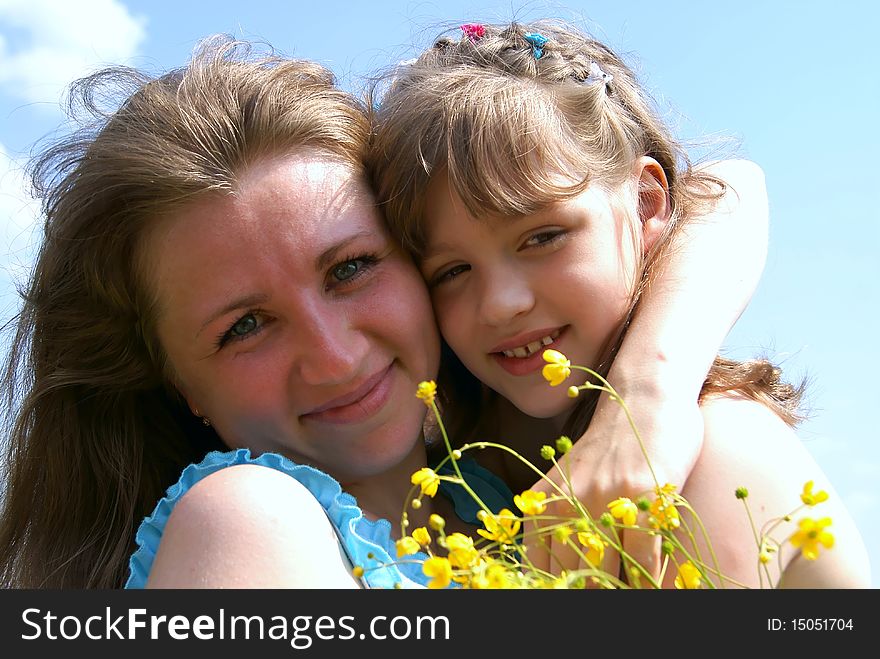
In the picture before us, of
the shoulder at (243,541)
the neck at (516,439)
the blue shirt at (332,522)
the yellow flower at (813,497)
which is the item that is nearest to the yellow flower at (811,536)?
the yellow flower at (813,497)

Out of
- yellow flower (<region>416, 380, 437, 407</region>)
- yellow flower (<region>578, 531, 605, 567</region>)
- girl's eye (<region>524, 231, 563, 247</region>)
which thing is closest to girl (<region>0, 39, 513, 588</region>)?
girl's eye (<region>524, 231, 563, 247</region>)

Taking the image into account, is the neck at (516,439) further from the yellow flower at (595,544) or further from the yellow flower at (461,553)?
the yellow flower at (461,553)

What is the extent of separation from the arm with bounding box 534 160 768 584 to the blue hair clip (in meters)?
0.73

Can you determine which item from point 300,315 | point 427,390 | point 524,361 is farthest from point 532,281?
point 427,390

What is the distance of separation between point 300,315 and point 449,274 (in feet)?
1.68

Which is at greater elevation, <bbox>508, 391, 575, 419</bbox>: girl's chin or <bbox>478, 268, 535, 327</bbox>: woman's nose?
<bbox>478, 268, 535, 327</bbox>: woman's nose

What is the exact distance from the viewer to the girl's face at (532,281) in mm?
2590

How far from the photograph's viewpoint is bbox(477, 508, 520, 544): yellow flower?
1425 mm

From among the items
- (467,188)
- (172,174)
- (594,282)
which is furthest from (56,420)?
(594,282)

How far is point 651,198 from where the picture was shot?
298 cm

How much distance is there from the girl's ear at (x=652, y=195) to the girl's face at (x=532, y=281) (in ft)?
0.63

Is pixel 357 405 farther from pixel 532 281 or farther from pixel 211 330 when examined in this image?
pixel 532 281

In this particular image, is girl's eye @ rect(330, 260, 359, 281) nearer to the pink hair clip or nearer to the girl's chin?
the girl's chin
